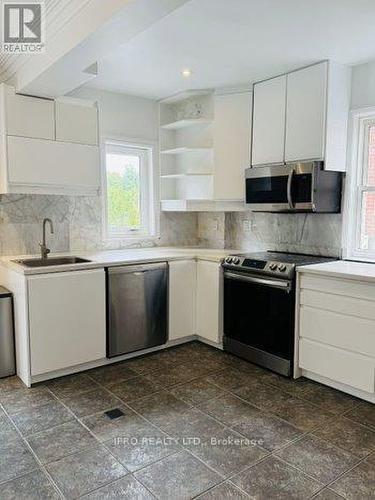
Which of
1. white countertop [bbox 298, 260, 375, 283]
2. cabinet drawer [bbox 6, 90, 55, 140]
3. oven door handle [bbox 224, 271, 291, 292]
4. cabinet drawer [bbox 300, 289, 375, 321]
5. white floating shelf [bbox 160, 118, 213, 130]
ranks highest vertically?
white floating shelf [bbox 160, 118, 213, 130]

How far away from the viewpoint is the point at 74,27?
215 cm

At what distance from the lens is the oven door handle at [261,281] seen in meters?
2.98

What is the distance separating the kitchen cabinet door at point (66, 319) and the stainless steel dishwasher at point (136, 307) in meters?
0.08

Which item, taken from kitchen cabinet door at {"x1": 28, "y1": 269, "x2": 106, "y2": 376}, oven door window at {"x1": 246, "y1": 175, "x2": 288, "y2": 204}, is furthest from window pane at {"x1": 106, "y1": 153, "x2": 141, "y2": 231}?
oven door window at {"x1": 246, "y1": 175, "x2": 288, "y2": 204}

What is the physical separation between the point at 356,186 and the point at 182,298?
5.90 feet

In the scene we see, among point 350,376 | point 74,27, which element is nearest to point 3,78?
point 74,27

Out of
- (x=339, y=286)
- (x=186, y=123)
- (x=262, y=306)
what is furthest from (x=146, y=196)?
(x=339, y=286)

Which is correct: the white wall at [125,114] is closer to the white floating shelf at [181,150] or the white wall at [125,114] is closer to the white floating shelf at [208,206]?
the white floating shelf at [181,150]

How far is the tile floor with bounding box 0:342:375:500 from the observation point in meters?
1.89

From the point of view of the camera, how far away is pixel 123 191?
13.7 feet

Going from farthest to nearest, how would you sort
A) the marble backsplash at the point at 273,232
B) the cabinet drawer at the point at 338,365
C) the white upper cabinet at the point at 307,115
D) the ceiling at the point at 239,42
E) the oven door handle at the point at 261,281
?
the marble backsplash at the point at 273,232 → the white upper cabinet at the point at 307,115 → the oven door handle at the point at 261,281 → the cabinet drawer at the point at 338,365 → the ceiling at the point at 239,42

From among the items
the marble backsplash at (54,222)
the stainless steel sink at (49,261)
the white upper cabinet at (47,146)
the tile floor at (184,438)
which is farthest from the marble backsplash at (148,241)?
the tile floor at (184,438)

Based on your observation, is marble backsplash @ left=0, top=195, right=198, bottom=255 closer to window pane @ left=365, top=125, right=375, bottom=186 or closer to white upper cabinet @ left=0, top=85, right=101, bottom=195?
white upper cabinet @ left=0, top=85, right=101, bottom=195

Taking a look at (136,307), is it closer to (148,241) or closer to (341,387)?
(148,241)
